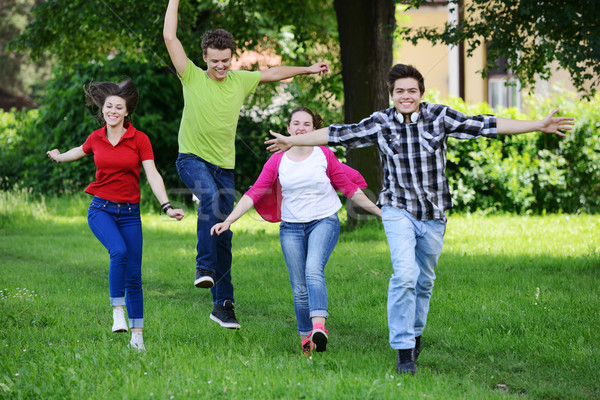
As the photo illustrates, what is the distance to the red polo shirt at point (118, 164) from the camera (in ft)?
18.2

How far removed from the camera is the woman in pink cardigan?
17.7 ft

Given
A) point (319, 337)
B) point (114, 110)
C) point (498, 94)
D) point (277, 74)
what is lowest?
point (319, 337)

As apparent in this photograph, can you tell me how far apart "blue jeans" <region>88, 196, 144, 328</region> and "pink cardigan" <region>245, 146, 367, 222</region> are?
900mm

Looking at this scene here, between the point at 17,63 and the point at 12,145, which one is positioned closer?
the point at 12,145

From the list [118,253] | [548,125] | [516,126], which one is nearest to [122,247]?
[118,253]

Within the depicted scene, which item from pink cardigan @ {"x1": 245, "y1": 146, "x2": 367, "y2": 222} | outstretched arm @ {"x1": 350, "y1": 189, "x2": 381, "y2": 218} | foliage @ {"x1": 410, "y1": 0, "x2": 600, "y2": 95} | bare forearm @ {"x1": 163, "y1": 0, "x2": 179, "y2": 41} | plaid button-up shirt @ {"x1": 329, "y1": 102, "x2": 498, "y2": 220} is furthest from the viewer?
foliage @ {"x1": 410, "y1": 0, "x2": 600, "y2": 95}

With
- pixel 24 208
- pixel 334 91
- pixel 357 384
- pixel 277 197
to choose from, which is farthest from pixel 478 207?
pixel 357 384

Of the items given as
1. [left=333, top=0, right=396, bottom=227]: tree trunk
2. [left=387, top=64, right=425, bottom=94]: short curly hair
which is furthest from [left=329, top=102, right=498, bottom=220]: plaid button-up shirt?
[left=333, top=0, right=396, bottom=227]: tree trunk

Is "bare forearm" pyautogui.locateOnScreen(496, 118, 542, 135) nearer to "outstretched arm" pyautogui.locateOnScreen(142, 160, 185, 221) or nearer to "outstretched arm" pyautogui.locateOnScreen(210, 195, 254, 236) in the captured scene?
"outstretched arm" pyautogui.locateOnScreen(210, 195, 254, 236)

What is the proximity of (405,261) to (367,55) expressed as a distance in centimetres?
764

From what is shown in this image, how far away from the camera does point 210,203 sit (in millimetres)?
6113

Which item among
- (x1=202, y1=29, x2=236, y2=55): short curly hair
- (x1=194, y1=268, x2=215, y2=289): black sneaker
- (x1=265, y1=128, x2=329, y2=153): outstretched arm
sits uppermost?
(x1=202, y1=29, x2=236, y2=55): short curly hair

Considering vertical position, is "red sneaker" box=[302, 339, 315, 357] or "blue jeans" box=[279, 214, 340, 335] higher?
"blue jeans" box=[279, 214, 340, 335]

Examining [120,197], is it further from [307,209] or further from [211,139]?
[307,209]
